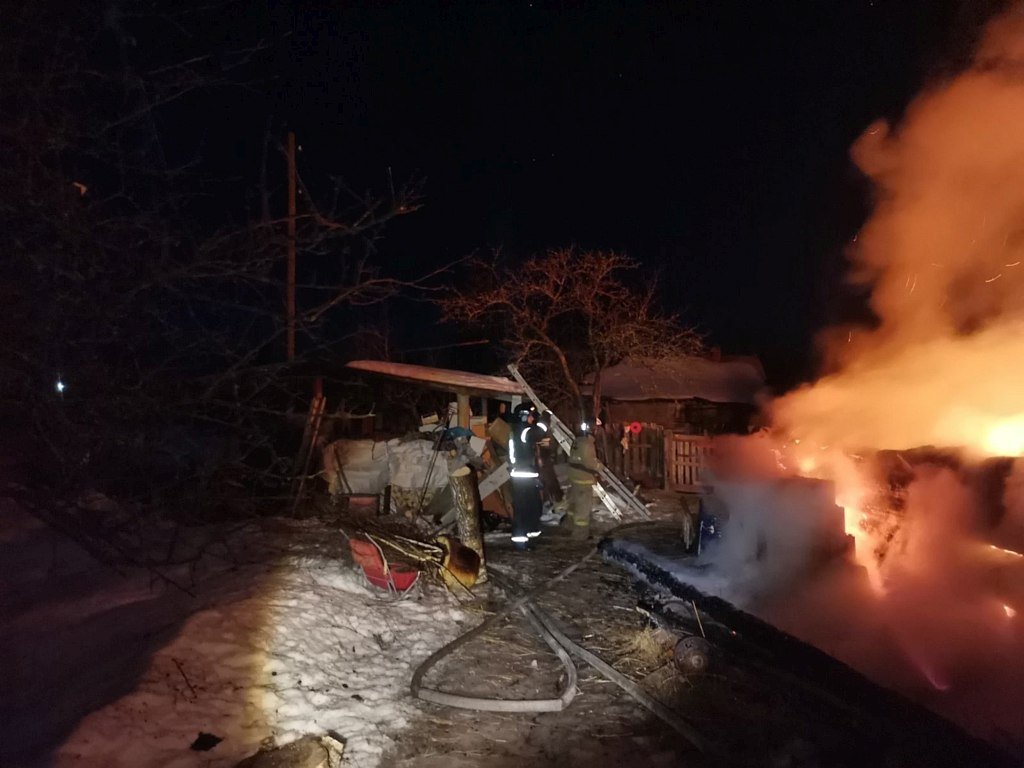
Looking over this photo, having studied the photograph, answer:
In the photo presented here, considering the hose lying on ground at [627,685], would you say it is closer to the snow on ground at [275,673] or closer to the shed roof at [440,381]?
the snow on ground at [275,673]

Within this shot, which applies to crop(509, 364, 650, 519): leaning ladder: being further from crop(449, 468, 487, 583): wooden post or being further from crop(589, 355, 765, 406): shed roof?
crop(589, 355, 765, 406): shed roof

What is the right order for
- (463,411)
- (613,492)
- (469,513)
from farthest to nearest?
(613,492) → (463,411) → (469,513)

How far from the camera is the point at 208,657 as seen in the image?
5375 millimetres

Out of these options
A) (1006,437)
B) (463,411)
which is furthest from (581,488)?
(1006,437)

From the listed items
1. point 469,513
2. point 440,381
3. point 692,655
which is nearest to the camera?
point 692,655

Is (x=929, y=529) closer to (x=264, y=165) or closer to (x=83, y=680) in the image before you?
(x=264, y=165)

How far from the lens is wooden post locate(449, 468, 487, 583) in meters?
8.26

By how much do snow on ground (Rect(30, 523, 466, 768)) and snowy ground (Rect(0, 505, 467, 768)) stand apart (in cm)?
1

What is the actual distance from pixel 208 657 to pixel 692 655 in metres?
3.81

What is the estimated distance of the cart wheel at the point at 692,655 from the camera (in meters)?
5.98

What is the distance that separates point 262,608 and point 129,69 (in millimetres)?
4366

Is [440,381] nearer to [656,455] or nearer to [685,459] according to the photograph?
[656,455]

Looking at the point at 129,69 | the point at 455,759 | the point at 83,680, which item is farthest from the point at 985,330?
the point at 83,680

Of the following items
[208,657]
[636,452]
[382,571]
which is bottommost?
[208,657]
